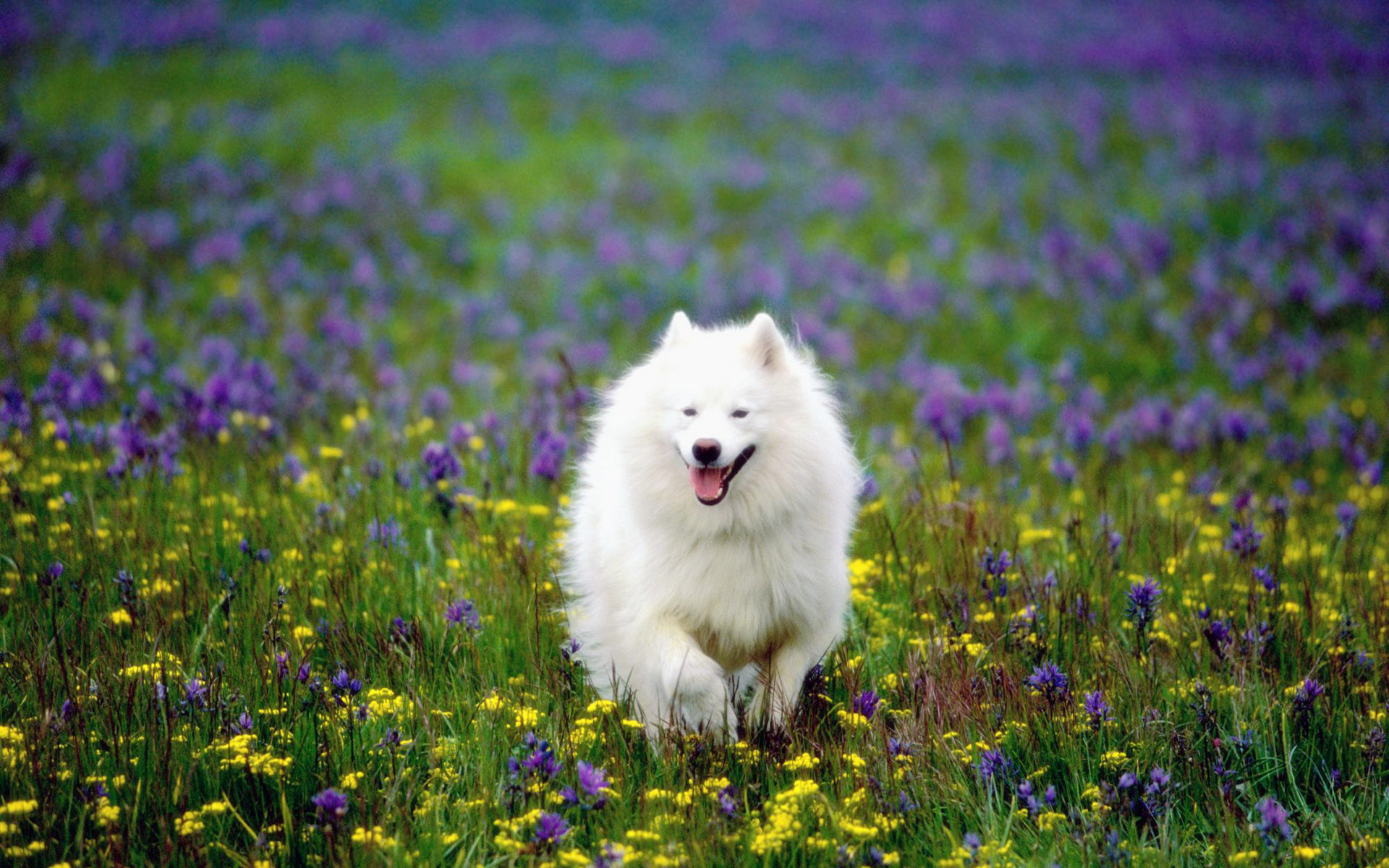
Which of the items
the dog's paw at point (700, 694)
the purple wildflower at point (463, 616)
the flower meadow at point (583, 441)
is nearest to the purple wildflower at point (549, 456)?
the flower meadow at point (583, 441)

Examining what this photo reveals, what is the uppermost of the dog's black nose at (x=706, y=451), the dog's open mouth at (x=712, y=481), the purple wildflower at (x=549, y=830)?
the dog's black nose at (x=706, y=451)

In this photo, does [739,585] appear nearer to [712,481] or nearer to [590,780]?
[712,481]

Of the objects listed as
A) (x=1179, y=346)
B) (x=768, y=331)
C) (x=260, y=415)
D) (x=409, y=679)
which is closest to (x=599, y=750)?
(x=409, y=679)

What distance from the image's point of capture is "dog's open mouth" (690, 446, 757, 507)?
3260 millimetres

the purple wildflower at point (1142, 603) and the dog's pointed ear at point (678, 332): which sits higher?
the dog's pointed ear at point (678, 332)

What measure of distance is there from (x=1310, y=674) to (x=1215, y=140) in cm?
1335

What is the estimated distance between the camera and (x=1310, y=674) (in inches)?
138

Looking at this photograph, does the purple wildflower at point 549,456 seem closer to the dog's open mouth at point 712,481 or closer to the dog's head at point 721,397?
the dog's head at point 721,397

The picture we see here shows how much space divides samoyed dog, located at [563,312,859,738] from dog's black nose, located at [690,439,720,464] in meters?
0.05

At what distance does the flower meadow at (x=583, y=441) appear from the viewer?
9.73 feet

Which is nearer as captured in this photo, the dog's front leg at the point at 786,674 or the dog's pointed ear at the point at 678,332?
the dog's front leg at the point at 786,674

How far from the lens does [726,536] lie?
3471 mm

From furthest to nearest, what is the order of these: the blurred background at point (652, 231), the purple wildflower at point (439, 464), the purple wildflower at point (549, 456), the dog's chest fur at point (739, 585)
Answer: the blurred background at point (652, 231)
the purple wildflower at point (549, 456)
the purple wildflower at point (439, 464)
the dog's chest fur at point (739, 585)

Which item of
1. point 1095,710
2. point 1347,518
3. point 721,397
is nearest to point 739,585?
point 721,397
